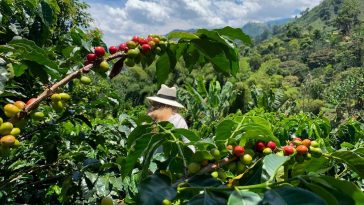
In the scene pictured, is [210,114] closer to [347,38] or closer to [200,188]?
[200,188]

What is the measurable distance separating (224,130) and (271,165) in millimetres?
309

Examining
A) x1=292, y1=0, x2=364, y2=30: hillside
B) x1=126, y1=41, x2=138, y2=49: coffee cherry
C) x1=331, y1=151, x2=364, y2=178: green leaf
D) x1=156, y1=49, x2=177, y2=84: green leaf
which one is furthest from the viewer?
x1=292, y1=0, x2=364, y2=30: hillside

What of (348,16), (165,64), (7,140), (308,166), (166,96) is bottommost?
(166,96)

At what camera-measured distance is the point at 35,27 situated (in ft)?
5.65

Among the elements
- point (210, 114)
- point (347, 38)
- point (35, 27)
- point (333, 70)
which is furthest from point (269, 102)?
point (347, 38)

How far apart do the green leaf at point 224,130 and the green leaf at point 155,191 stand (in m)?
0.29

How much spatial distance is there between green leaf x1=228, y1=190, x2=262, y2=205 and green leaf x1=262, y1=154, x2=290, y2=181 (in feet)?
0.27

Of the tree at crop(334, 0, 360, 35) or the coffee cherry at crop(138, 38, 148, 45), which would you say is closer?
the coffee cherry at crop(138, 38, 148, 45)

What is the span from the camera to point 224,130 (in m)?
1.20

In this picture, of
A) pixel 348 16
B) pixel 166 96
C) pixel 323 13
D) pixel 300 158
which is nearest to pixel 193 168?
pixel 300 158

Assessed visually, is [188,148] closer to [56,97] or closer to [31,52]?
[56,97]

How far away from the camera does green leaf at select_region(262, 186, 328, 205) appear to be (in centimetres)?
75

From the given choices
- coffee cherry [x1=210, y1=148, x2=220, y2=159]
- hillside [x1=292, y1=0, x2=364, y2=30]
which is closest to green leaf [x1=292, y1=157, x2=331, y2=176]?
coffee cherry [x1=210, y1=148, x2=220, y2=159]

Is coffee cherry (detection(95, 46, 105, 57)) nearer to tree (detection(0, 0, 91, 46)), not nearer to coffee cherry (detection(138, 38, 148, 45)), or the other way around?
coffee cherry (detection(138, 38, 148, 45))
